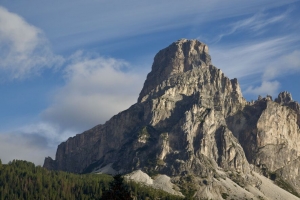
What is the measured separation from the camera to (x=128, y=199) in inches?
3310

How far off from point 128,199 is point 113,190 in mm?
3230

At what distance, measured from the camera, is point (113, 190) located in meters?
85.4
